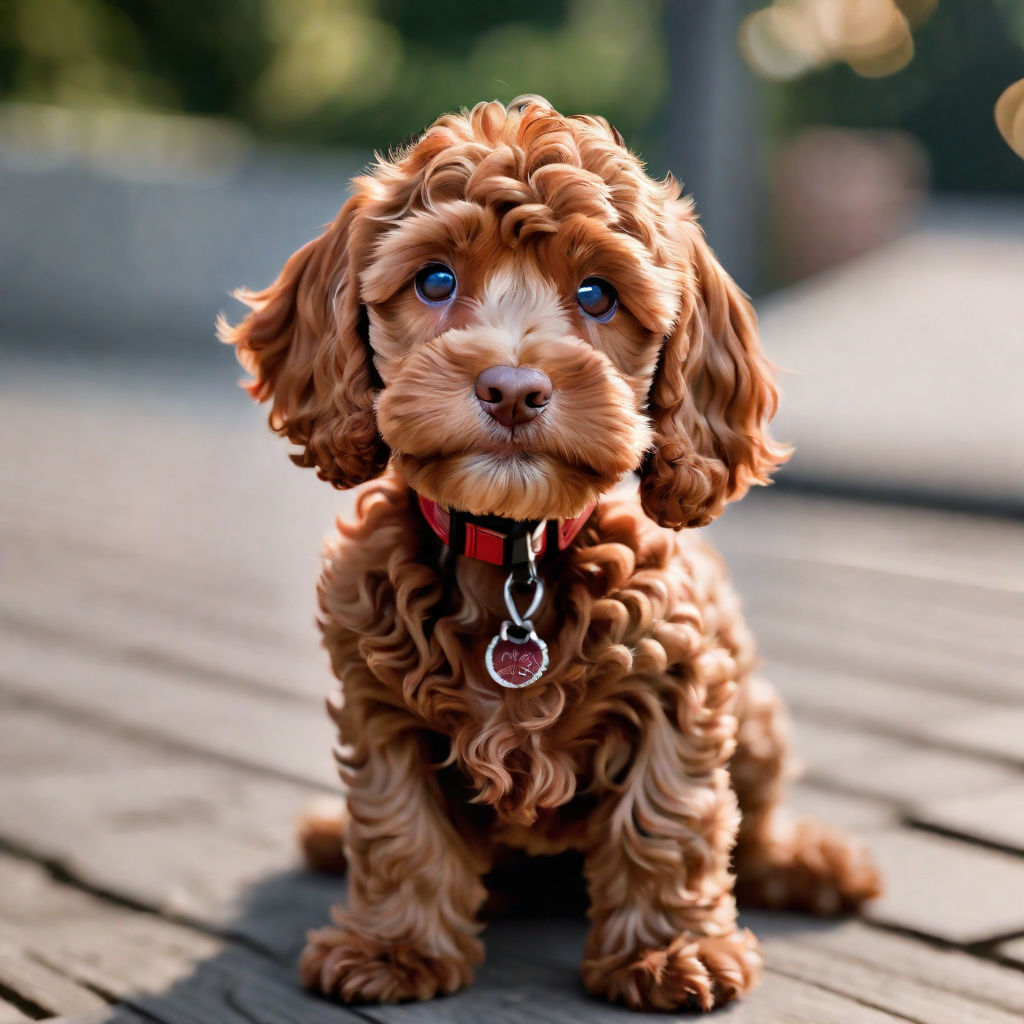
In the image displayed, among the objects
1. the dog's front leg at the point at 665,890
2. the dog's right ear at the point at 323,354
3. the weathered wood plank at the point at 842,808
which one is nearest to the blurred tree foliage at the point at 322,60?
the weathered wood plank at the point at 842,808

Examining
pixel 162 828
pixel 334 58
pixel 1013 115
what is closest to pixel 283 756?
pixel 162 828

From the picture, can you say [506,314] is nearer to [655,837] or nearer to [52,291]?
[655,837]

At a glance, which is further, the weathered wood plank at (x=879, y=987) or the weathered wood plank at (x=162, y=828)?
the weathered wood plank at (x=162, y=828)

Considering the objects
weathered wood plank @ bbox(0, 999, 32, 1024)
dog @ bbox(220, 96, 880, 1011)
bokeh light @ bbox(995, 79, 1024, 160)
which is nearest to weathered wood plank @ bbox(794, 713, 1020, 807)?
dog @ bbox(220, 96, 880, 1011)

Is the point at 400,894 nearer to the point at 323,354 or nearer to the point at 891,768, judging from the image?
the point at 323,354

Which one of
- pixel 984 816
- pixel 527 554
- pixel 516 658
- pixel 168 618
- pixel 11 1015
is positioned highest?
pixel 527 554

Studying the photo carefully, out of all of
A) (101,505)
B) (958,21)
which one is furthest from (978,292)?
(101,505)

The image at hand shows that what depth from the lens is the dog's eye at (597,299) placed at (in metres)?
2.12

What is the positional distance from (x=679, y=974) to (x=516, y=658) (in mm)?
597

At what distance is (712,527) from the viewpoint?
6750mm

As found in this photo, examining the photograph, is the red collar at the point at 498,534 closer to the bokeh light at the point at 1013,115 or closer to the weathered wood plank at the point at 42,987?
the weathered wood plank at the point at 42,987

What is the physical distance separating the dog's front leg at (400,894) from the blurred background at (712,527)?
4.2 inches

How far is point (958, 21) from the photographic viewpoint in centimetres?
1144

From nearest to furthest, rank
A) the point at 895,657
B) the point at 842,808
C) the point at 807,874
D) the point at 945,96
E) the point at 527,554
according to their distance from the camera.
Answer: the point at 527,554, the point at 807,874, the point at 842,808, the point at 895,657, the point at 945,96
